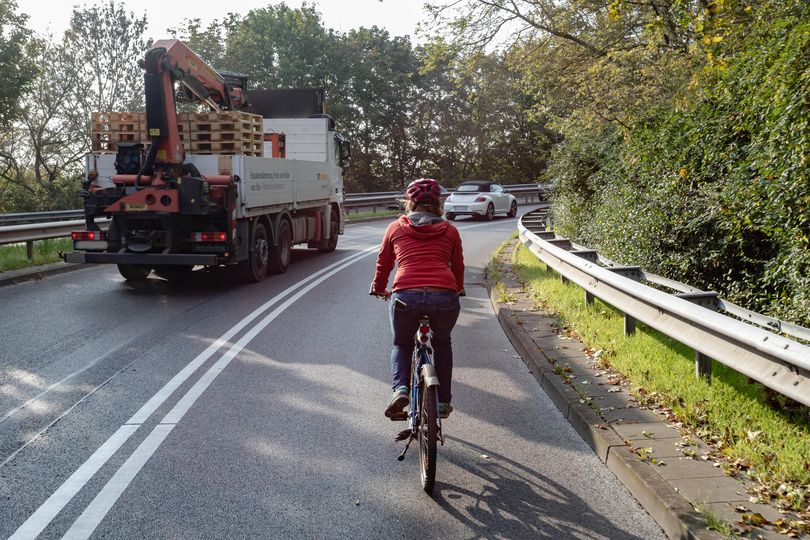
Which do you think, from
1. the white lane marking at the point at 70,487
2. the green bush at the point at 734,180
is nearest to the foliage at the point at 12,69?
the green bush at the point at 734,180

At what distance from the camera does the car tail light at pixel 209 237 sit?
12070 millimetres

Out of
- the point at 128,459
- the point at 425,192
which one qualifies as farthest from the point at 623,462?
the point at 128,459

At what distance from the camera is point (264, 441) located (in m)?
5.27

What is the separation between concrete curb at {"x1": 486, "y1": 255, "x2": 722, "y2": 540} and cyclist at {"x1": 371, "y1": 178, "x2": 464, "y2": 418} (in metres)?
1.04

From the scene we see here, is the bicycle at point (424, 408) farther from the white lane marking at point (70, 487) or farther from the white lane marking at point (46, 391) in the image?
the white lane marking at point (46, 391)

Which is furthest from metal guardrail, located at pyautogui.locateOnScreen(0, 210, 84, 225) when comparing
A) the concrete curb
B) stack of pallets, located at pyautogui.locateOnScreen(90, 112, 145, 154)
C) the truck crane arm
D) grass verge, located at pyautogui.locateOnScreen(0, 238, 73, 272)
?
the concrete curb

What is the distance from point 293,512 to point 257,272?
9696mm

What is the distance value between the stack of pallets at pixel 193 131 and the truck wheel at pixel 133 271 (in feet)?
6.24

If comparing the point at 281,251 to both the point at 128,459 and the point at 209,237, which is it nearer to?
the point at 209,237

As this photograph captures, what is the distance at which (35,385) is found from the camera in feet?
21.8

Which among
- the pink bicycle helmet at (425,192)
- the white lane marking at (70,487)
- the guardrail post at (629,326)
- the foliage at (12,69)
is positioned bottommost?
the white lane marking at (70,487)

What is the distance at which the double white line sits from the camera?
3967mm

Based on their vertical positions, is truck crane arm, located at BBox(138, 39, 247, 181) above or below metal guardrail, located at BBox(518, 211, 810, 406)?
above

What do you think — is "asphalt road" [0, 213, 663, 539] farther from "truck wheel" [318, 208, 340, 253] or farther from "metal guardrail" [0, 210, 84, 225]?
"metal guardrail" [0, 210, 84, 225]
